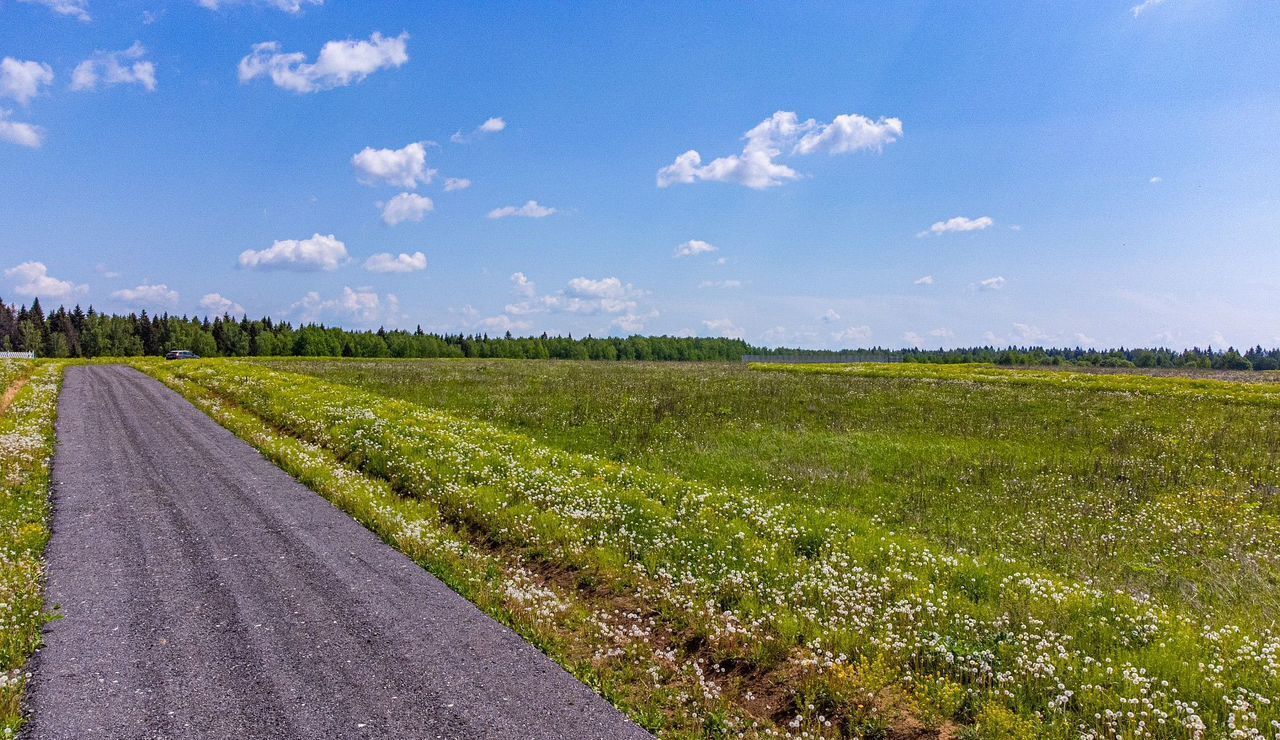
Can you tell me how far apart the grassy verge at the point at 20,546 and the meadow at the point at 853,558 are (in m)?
4.65

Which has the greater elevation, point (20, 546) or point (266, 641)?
point (20, 546)

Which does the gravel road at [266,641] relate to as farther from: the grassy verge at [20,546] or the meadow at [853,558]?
the meadow at [853,558]

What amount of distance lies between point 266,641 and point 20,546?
250 inches

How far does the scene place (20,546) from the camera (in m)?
9.95

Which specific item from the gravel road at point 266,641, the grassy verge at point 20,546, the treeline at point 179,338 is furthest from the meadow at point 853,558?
the treeline at point 179,338

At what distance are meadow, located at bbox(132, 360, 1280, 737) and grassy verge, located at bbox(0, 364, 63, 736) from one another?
15.3 feet

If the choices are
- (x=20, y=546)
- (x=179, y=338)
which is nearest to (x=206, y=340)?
(x=179, y=338)

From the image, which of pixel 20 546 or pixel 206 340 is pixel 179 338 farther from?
pixel 20 546

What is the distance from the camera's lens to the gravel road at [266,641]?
594 centimetres

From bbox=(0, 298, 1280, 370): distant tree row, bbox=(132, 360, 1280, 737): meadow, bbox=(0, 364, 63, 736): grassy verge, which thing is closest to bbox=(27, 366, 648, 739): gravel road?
bbox=(0, 364, 63, 736): grassy verge

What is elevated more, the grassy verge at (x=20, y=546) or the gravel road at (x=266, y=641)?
the grassy verge at (x=20, y=546)

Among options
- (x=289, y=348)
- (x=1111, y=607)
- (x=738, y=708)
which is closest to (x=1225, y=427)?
(x=1111, y=607)

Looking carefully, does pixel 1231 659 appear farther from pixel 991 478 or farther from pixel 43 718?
pixel 43 718

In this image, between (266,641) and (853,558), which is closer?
(266,641)
